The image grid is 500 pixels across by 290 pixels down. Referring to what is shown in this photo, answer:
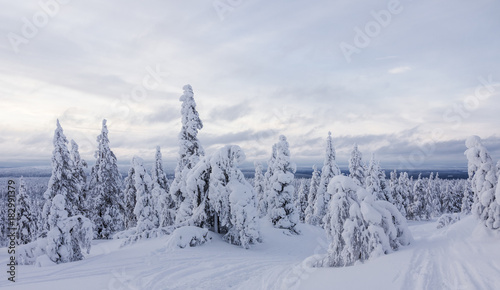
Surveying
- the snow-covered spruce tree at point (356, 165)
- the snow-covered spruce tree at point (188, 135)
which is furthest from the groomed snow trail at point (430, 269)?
the snow-covered spruce tree at point (356, 165)

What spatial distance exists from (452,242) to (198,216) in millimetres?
15680

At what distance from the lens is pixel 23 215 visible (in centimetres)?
3825

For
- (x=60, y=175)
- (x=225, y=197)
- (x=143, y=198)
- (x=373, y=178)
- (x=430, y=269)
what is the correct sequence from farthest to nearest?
(x=373, y=178)
(x=143, y=198)
(x=60, y=175)
(x=225, y=197)
(x=430, y=269)

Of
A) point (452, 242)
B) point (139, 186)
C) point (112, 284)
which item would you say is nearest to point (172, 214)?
point (139, 186)

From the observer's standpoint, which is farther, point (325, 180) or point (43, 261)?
point (325, 180)

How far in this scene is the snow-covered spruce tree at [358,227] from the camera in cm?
1021

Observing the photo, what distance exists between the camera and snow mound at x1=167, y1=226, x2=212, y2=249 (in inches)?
663

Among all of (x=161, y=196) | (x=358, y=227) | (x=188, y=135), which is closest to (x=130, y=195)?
(x=161, y=196)

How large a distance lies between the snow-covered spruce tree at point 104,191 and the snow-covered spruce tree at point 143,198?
23.1 feet

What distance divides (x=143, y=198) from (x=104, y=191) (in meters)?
7.94

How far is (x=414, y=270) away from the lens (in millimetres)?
8023

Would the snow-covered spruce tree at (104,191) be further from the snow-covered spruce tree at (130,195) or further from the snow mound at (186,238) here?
the snow mound at (186,238)

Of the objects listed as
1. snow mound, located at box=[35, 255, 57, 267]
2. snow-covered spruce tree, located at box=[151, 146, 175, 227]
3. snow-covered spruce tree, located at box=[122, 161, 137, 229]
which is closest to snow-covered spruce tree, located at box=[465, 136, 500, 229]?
snow mound, located at box=[35, 255, 57, 267]

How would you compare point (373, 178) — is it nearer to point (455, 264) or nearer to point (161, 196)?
point (161, 196)
